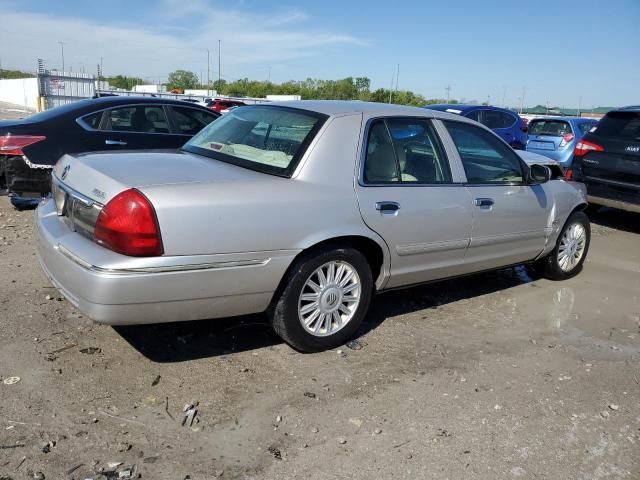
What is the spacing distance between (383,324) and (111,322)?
6.91 feet

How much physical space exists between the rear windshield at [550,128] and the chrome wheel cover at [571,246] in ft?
24.6

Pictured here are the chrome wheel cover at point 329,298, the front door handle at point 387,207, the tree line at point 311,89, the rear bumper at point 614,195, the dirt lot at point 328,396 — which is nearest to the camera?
the dirt lot at point 328,396

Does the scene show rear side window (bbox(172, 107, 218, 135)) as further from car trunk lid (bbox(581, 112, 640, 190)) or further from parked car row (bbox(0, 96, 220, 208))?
car trunk lid (bbox(581, 112, 640, 190))

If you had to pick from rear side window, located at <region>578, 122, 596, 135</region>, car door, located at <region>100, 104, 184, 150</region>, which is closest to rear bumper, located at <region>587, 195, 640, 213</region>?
rear side window, located at <region>578, 122, 596, 135</region>

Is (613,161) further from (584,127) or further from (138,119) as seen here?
(138,119)

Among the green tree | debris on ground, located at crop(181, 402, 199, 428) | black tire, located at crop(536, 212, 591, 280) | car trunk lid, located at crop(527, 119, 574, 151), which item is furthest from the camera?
the green tree

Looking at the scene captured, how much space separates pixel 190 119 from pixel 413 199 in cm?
455

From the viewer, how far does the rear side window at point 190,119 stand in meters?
7.59

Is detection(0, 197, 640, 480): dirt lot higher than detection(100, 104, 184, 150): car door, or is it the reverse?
detection(100, 104, 184, 150): car door

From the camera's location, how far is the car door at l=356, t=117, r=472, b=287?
3883 millimetres

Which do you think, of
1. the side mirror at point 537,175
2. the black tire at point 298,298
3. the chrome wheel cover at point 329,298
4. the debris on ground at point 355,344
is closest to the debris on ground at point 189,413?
the black tire at point 298,298

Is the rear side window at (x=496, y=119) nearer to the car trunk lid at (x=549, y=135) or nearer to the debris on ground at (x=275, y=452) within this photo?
the car trunk lid at (x=549, y=135)

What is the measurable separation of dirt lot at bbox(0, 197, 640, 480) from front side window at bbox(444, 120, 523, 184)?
1134mm

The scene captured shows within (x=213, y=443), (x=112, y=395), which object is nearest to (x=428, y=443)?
(x=213, y=443)
